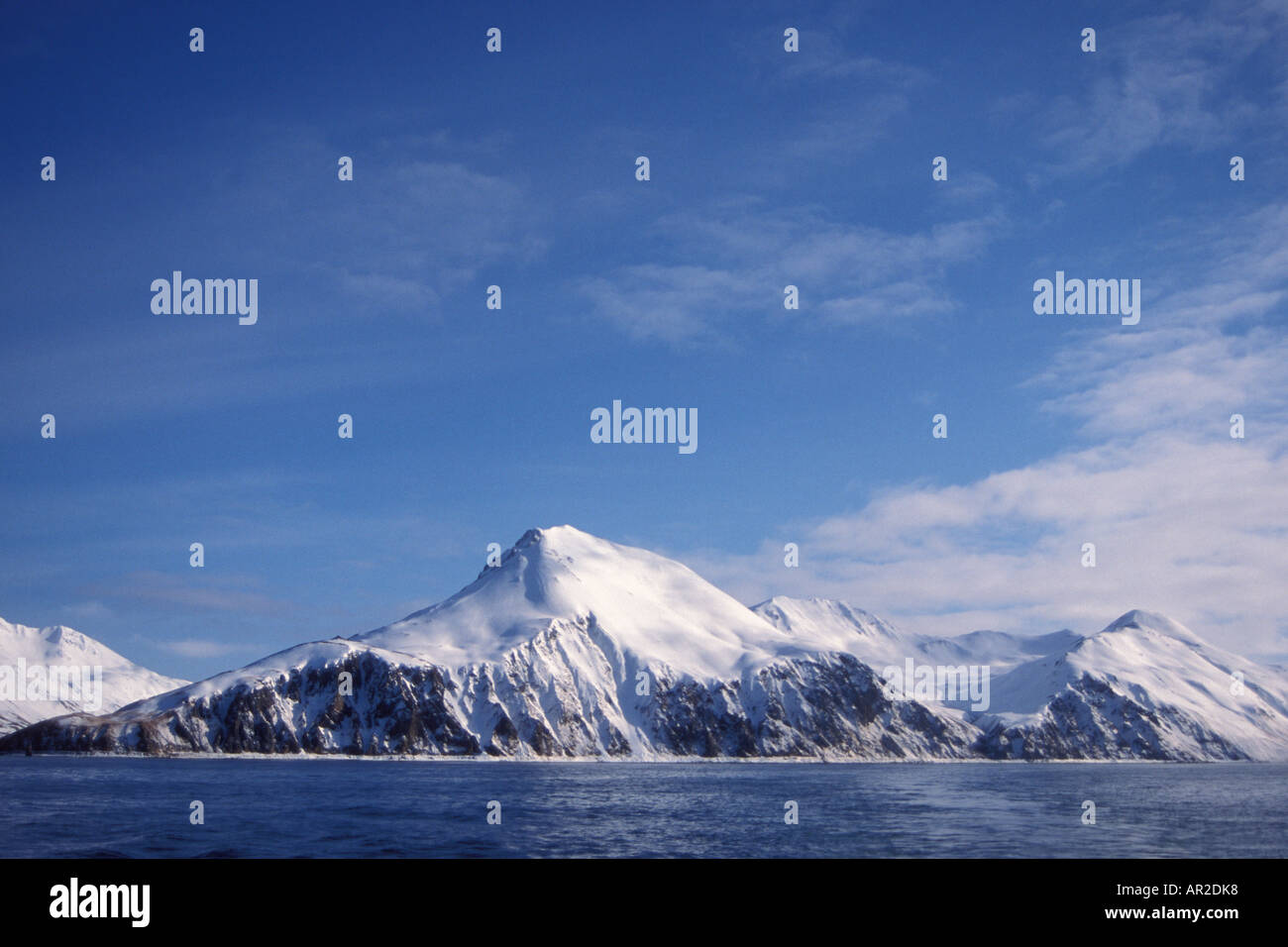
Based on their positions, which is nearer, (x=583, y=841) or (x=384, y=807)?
(x=583, y=841)

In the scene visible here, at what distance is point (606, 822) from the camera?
9931cm

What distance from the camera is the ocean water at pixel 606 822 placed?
76000 mm

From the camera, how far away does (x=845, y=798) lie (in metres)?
143

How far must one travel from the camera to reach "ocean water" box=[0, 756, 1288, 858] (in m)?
76.0
